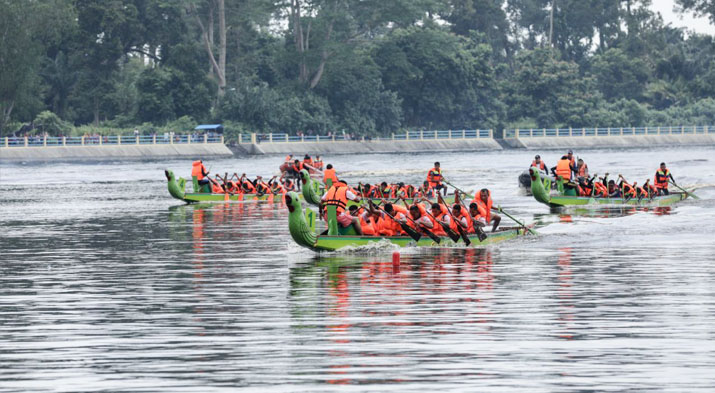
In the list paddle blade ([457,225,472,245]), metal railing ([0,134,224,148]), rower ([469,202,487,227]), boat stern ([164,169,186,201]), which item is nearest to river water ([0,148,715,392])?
paddle blade ([457,225,472,245])

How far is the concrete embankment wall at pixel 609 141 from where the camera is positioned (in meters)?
141

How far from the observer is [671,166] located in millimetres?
90125

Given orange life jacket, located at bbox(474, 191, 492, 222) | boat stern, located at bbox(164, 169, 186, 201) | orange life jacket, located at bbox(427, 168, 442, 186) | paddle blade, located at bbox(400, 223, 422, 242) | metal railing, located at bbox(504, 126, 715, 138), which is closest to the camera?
paddle blade, located at bbox(400, 223, 422, 242)

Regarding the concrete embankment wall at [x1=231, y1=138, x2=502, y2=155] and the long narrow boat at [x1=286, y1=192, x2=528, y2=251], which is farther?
the concrete embankment wall at [x1=231, y1=138, x2=502, y2=155]

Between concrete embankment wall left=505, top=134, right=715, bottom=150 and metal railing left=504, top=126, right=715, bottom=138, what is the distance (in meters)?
0.97

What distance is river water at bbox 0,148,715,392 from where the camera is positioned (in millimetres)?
14391

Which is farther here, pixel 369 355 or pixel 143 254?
pixel 143 254

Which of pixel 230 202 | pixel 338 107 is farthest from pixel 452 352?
pixel 338 107

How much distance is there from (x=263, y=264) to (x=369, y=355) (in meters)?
12.4

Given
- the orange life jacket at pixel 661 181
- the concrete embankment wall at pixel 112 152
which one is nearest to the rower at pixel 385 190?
the orange life jacket at pixel 661 181

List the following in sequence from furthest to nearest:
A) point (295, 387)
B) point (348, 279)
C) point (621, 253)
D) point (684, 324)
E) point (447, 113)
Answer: point (447, 113)
point (621, 253)
point (348, 279)
point (684, 324)
point (295, 387)

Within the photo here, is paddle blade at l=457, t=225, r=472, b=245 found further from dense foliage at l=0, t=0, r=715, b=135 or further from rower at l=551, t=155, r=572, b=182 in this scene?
dense foliage at l=0, t=0, r=715, b=135

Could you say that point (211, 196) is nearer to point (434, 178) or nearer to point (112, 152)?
point (434, 178)

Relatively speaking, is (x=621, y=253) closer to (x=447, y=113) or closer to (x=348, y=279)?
(x=348, y=279)
